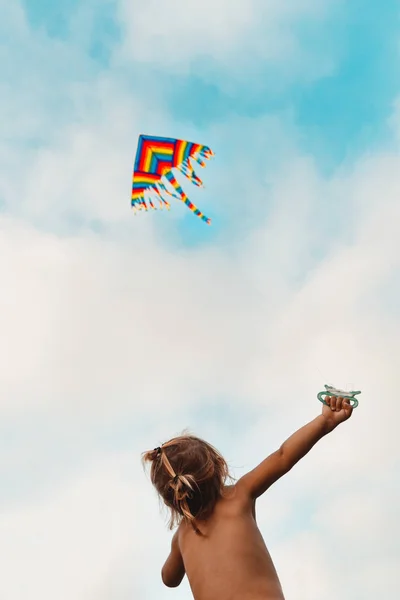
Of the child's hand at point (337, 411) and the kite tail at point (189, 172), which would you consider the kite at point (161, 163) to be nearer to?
the kite tail at point (189, 172)

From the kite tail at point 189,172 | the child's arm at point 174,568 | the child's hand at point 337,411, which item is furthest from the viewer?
the kite tail at point 189,172

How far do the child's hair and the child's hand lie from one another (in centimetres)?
81

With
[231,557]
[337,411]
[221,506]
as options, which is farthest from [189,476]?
[337,411]

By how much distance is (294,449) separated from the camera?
4.04 metres

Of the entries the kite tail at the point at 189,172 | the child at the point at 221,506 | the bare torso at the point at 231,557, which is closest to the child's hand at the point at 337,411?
the child at the point at 221,506

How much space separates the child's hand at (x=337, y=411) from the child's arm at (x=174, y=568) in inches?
55.7

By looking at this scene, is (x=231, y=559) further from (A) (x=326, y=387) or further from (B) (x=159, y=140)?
(B) (x=159, y=140)

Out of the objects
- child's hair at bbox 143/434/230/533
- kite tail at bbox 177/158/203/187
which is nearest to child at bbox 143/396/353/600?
child's hair at bbox 143/434/230/533

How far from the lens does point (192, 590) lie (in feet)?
14.2

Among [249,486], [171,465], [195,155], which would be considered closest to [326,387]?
[249,486]

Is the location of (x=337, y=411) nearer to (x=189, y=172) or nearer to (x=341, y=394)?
(x=341, y=394)

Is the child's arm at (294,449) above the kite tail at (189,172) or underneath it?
underneath

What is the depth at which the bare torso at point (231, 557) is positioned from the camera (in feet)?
13.3

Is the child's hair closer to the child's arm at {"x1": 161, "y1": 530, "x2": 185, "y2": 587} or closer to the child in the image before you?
the child
